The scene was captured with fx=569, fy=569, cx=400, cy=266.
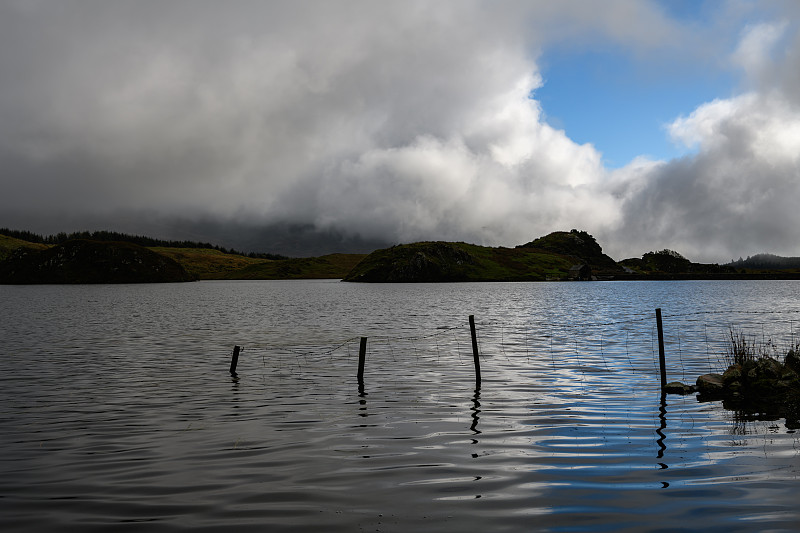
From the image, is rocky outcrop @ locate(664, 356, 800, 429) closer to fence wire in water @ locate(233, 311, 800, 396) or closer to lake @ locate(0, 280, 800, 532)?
lake @ locate(0, 280, 800, 532)

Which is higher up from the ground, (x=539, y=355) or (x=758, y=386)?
(x=758, y=386)

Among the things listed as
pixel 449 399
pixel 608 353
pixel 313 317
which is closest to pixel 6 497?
pixel 449 399

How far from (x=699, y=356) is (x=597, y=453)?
26.0m

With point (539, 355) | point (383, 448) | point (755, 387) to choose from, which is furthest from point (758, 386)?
point (383, 448)

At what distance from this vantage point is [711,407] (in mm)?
22438

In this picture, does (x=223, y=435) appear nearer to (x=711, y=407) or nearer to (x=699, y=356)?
(x=711, y=407)

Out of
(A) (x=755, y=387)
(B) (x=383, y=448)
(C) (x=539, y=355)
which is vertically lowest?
(C) (x=539, y=355)

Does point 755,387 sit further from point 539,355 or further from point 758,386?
point 539,355

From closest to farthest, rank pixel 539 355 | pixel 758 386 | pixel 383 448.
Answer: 1. pixel 383 448
2. pixel 758 386
3. pixel 539 355

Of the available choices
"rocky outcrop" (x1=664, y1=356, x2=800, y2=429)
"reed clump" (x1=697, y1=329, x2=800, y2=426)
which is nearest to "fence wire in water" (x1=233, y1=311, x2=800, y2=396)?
"rocky outcrop" (x1=664, y1=356, x2=800, y2=429)

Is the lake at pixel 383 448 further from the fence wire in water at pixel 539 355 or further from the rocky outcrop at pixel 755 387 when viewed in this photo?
the rocky outcrop at pixel 755 387

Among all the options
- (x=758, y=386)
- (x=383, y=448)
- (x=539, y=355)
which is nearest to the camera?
(x=383, y=448)

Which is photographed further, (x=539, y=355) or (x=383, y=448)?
(x=539, y=355)

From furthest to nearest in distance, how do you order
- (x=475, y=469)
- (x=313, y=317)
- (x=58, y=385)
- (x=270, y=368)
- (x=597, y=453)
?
(x=313, y=317), (x=270, y=368), (x=58, y=385), (x=597, y=453), (x=475, y=469)
